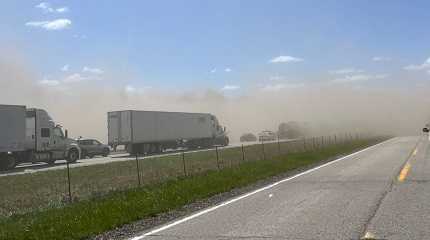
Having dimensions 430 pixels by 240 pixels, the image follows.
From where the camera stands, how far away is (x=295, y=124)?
91688 mm

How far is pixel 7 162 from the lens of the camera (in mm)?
32906

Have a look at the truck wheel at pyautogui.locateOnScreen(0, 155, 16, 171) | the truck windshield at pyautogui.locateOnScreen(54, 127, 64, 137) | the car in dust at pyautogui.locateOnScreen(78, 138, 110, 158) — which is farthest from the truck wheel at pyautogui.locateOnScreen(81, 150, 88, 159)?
the truck wheel at pyautogui.locateOnScreen(0, 155, 16, 171)

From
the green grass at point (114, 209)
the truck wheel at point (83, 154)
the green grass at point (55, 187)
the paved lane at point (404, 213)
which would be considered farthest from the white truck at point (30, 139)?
the paved lane at point (404, 213)

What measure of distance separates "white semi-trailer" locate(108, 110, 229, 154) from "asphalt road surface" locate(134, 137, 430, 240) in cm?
3242

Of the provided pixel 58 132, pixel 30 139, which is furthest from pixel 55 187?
pixel 58 132

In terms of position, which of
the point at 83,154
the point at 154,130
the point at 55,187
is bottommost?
the point at 55,187

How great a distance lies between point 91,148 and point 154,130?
555 centimetres

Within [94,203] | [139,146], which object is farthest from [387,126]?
[94,203]

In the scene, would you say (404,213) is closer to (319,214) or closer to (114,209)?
(319,214)

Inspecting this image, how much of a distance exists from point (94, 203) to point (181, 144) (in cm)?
4159

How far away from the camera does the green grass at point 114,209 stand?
33.4 feet

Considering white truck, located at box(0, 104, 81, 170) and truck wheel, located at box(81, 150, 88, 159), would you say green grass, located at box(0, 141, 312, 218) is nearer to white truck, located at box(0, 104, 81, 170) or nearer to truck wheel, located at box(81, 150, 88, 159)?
white truck, located at box(0, 104, 81, 170)

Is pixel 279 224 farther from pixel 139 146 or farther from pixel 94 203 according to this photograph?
pixel 139 146

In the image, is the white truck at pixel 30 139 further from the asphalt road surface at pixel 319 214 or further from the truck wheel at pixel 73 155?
the asphalt road surface at pixel 319 214
